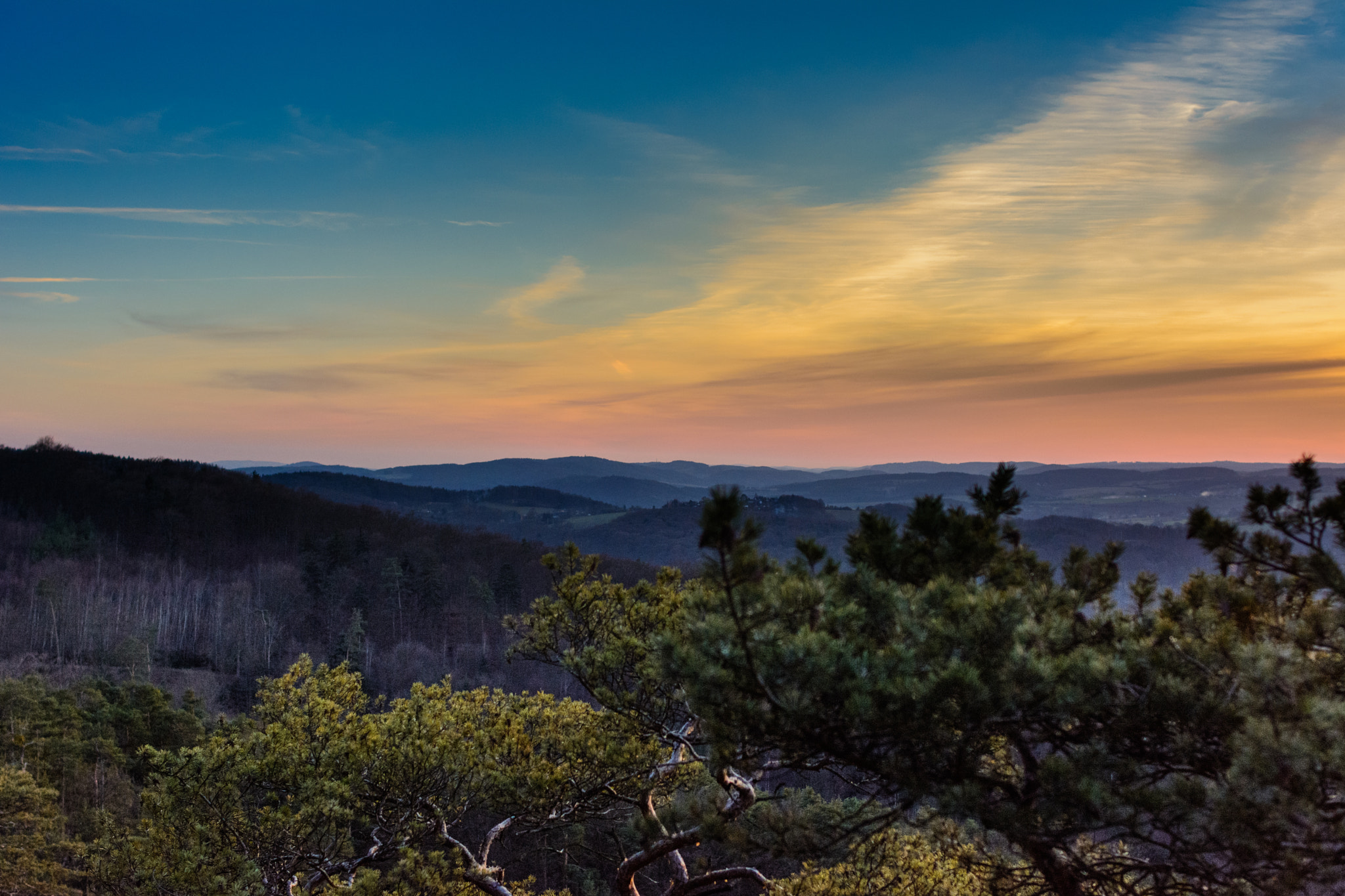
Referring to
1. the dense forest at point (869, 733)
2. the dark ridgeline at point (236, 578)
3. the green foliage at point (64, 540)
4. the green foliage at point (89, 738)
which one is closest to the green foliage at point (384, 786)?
the dense forest at point (869, 733)

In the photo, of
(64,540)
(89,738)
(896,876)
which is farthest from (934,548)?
(64,540)

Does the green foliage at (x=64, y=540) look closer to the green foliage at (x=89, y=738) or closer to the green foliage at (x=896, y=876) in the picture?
the green foliage at (x=89, y=738)

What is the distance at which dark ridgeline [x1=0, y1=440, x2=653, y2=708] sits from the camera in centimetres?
7138

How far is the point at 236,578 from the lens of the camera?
309 ft

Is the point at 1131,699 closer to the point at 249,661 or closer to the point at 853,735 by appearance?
the point at 853,735

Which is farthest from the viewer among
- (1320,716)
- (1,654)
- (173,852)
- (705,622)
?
(1,654)

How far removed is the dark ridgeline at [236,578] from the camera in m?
71.4

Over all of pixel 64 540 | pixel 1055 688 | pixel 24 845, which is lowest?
pixel 64 540

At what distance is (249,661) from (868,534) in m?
80.6

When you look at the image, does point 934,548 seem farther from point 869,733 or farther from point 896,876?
point 896,876

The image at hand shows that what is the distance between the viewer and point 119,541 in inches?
3846

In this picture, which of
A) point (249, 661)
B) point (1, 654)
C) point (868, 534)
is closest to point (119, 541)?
point (1, 654)

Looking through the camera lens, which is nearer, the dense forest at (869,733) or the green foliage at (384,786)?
the dense forest at (869,733)

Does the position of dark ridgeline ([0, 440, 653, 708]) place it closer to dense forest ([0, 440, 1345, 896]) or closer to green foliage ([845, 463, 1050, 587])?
dense forest ([0, 440, 1345, 896])
